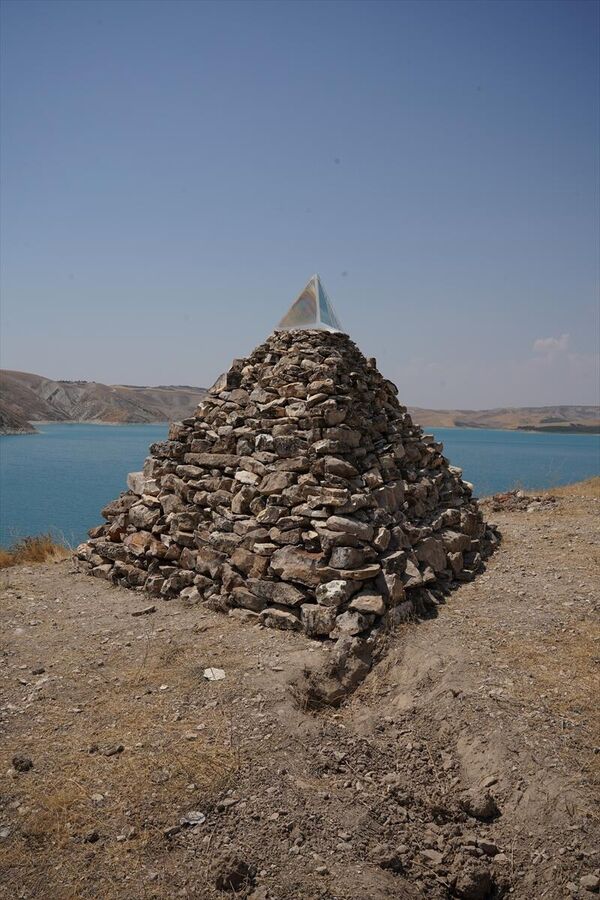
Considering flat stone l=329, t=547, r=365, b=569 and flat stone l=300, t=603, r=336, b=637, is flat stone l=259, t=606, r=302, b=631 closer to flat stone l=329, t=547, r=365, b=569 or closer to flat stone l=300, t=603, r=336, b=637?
flat stone l=300, t=603, r=336, b=637

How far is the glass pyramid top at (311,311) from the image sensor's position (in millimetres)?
10367

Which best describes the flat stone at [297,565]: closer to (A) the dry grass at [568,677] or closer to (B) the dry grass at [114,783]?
(B) the dry grass at [114,783]

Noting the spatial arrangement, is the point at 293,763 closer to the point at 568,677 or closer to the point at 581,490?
the point at 568,677

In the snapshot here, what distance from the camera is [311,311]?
1044 centimetres

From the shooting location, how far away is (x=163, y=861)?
13.5 ft

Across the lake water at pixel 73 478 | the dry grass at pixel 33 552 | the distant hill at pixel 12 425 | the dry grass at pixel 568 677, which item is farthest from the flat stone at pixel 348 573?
the distant hill at pixel 12 425

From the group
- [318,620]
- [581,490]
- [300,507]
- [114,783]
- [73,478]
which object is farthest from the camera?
[73,478]

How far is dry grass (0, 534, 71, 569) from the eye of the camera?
11.7 m

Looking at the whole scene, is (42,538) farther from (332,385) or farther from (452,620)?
(452,620)

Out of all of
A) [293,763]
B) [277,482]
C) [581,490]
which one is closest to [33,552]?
[277,482]

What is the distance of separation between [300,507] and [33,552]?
22.1 ft

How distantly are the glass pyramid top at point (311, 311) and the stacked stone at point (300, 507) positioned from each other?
24 centimetres

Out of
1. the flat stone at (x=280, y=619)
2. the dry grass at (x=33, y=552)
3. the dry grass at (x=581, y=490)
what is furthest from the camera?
the dry grass at (x=581, y=490)

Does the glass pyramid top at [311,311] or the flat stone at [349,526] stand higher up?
the glass pyramid top at [311,311]
